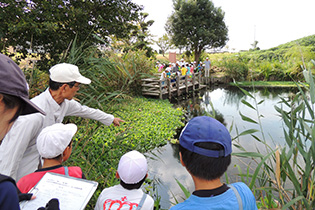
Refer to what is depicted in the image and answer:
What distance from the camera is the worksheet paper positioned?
1.08 m

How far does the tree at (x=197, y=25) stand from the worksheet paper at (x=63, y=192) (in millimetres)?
23256

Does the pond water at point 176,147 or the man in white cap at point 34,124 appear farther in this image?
the pond water at point 176,147

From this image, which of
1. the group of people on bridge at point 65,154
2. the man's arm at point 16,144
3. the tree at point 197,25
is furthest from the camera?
the tree at point 197,25

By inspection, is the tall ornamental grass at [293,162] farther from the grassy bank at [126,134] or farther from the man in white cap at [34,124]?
the grassy bank at [126,134]

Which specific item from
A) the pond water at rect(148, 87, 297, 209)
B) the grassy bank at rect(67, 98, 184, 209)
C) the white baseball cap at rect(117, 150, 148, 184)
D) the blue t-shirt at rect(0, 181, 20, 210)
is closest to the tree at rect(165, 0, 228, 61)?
the pond water at rect(148, 87, 297, 209)

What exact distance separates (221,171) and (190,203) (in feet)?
0.68

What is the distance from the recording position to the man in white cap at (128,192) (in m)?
1.45

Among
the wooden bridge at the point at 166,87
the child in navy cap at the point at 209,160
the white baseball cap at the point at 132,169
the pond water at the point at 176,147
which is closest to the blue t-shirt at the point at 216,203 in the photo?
the child in navy cap at the point at 209,160

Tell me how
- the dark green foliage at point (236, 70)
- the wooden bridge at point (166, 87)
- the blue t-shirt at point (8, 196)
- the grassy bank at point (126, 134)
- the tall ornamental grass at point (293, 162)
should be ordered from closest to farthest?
the blue t-shirt at point (8, 196)
the tall ornamental grass at point (293, 162)
the grassy bank at point (126, 134)
the wooden bridge at point (166, 87)
the dark green foliage at point (236, 70)

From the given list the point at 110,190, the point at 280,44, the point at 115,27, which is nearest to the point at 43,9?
the point at 115,27

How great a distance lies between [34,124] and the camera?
5.35 feet

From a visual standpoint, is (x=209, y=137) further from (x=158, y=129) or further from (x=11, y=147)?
(x=158, y=129)

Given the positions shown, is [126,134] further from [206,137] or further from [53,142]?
[206,137]

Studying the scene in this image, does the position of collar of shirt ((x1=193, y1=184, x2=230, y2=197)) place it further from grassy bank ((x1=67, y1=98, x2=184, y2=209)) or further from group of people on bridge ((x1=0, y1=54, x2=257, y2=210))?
grassy bank ((x1=67, y1=98, x2=184, y2=209))
